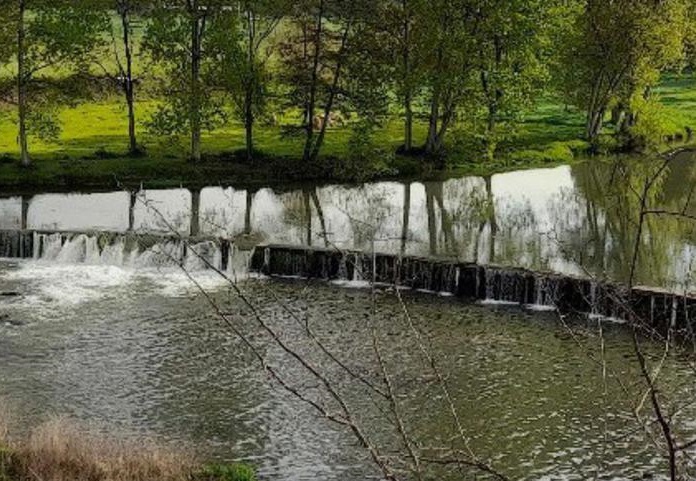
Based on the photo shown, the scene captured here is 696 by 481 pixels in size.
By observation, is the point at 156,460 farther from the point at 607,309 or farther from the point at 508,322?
the point at 607,309

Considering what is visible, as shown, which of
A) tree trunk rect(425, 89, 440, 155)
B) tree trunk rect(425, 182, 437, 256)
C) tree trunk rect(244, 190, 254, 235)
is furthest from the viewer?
tree trunk rect(425, 89, 440, 155)

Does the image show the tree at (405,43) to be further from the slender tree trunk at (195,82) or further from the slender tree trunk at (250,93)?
the slender tree trunk at (195,82)

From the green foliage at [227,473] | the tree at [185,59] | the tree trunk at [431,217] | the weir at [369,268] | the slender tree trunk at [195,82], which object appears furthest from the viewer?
the tree at [185,59]

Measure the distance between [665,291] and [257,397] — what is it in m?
12.9

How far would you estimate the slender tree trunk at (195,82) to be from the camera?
5281 centimetres

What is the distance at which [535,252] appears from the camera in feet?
120

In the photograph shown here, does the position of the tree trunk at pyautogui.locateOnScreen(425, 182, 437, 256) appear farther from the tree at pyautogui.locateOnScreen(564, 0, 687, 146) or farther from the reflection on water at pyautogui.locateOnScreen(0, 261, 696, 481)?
the tree at pyautogui.locateOnScreen(564, 0, 687, 146)

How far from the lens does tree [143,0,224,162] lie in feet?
174

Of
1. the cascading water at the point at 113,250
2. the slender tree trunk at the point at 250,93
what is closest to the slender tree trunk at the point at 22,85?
the slender tree trunk at the point at 250,93

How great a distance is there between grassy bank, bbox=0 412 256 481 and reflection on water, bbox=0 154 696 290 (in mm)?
15040

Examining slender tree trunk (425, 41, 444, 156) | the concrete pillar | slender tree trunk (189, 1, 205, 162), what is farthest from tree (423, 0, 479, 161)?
the concrete pillar

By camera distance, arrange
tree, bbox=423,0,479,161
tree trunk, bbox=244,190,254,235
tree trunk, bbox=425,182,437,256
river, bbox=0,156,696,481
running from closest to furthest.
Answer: river, bbox=0,156,696,481 → tree trunk, bbox=425,182,437,256 → tree trunk, bbox=244,190,254,235 → tree, bbox=423,0,479,161

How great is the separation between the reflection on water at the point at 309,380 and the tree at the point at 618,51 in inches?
1419

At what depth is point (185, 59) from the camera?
178 feet
